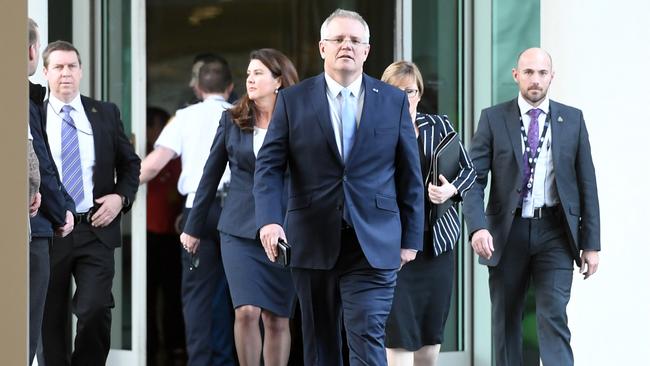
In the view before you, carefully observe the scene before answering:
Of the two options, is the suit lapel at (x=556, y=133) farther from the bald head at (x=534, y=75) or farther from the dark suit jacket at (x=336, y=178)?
the dark suit jacket at (x=336, y=178)

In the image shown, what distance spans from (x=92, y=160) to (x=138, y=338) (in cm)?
210

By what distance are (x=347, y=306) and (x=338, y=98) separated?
3.30 ft

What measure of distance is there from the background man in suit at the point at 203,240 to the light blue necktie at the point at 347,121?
295cm

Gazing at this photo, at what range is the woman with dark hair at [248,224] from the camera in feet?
29.9

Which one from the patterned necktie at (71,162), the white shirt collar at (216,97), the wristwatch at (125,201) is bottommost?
the wristwatch at (125,201)

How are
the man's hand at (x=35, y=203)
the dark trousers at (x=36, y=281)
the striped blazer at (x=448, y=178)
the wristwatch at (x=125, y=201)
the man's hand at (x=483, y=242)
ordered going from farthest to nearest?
the wristwatch at (x=125, y=201), the man's hand at (x=483, y=242), the striped blazer at (x=448, y=178), the dark trousers at (x=36, y=281), the man's hand at (x=35, y=203)

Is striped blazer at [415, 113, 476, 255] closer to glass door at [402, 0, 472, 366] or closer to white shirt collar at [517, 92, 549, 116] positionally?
white shirt collar at [517, 92, 549, 116]

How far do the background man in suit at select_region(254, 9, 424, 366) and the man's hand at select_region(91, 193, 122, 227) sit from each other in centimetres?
192

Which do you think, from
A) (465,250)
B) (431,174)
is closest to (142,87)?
(465,250)

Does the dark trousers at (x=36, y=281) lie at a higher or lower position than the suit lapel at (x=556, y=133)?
lower

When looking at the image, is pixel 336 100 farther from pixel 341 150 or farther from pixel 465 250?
pixel 465 250

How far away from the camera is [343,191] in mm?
7324

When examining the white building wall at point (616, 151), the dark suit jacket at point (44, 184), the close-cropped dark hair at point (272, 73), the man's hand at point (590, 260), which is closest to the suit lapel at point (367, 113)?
the dark suit jacket at point (44, 184)

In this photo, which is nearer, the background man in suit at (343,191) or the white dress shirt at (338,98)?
the background man in suit at (343,191)
